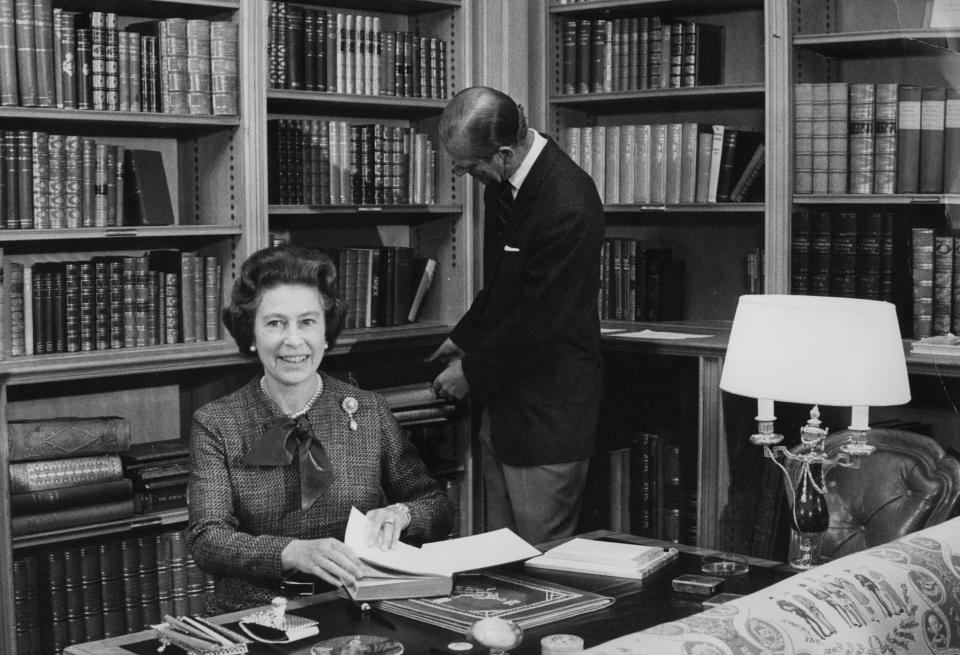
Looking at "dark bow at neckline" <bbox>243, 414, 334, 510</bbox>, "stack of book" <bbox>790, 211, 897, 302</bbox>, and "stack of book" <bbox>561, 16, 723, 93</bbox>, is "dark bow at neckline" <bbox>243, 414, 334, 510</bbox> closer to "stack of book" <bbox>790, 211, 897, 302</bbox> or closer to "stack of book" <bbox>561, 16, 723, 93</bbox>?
"stack of book" <bbox>790, 211, 897, 302</bbox>

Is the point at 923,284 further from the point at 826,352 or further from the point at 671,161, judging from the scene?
the point at 826,352

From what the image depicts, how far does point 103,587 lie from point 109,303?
2.54 ft

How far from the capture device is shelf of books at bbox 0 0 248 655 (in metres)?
3.26

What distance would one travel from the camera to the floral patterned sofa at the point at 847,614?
1.42m

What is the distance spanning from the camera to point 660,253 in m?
4.17

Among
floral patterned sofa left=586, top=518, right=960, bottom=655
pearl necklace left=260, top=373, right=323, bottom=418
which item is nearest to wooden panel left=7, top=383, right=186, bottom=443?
pearl necklace left=260, top=373, right=323, bottom=418

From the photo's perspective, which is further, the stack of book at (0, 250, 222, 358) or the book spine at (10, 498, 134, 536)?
the stack of book at (0, 250, 222, 358)

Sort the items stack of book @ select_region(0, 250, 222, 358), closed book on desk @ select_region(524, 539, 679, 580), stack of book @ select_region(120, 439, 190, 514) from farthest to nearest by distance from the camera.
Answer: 1. stack of book @ select_region(120, 439, 190, 514)
2. stack of book @ select_region(0, 250, 222, 358)
3. closed book on desk @ select_region(524, 539, 679, 580)

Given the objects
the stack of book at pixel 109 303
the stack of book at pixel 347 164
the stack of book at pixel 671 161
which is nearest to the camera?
the stack of book at pixel 109 303

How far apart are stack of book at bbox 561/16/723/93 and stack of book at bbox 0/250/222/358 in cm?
143

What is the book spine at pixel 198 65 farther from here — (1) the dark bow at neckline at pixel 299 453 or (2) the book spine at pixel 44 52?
(1) the dark bow at neckline at pixel 299 453

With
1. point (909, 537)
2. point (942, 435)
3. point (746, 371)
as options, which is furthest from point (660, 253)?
point (909, 537)

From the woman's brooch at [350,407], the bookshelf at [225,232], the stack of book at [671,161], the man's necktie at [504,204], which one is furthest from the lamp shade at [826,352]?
the bookshelf at [225,232]

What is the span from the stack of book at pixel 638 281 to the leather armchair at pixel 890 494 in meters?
1.45
